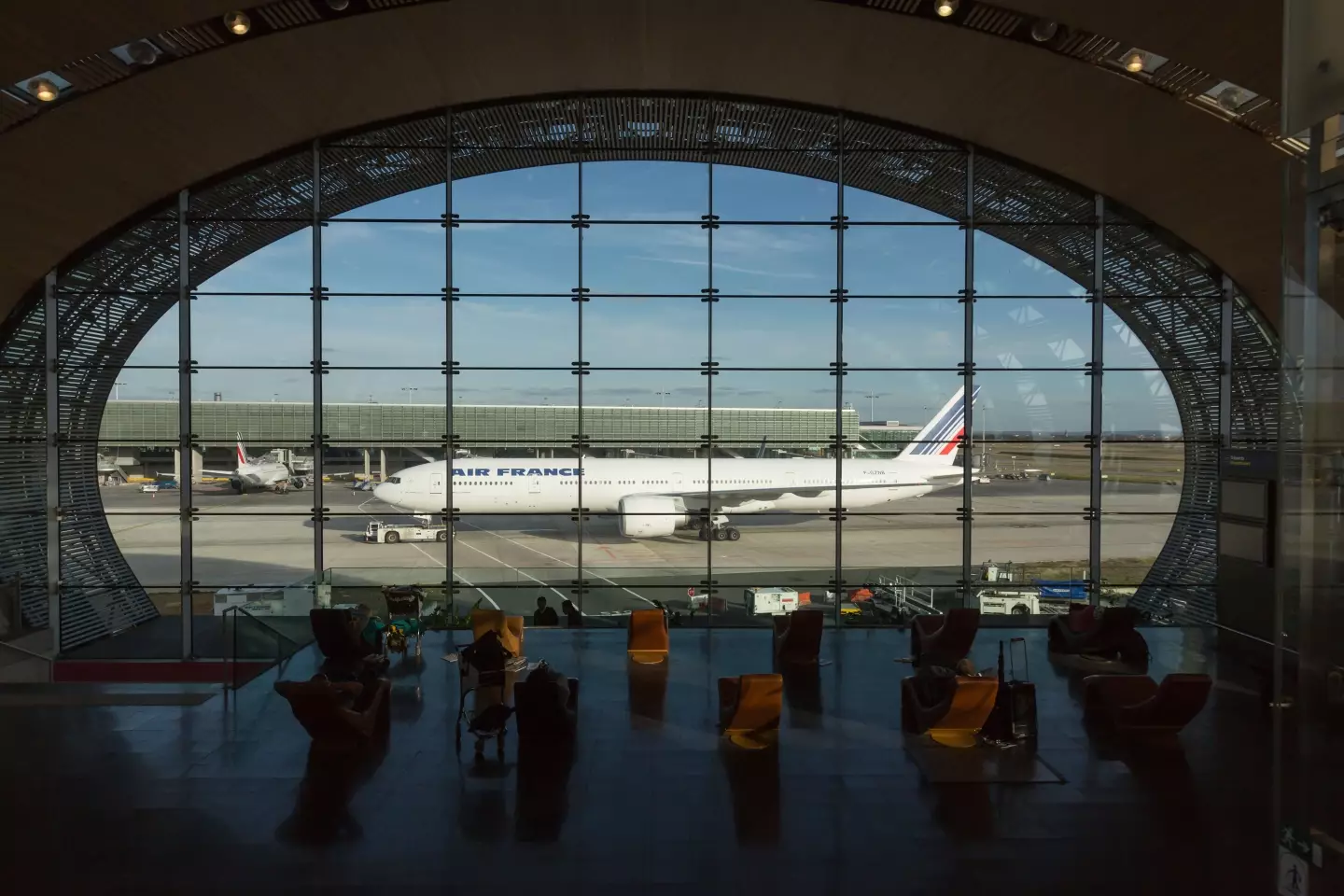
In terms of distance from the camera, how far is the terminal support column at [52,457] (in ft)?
32.5

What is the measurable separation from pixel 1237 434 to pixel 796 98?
692 cm

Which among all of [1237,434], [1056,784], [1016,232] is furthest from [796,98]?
[1056,784]

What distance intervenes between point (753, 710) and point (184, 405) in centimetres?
813

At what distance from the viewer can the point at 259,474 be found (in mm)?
9914

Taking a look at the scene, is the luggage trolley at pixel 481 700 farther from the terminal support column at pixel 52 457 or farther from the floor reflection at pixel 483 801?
the terminal support column at pixel 52 457

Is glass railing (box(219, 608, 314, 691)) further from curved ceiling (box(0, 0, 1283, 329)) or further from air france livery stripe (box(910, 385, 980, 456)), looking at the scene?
air france livery stripe (box(910, 385, 980, 456))

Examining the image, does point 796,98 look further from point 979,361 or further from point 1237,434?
point 1237,434

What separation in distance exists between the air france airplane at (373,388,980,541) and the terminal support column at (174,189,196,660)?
2.31 metres

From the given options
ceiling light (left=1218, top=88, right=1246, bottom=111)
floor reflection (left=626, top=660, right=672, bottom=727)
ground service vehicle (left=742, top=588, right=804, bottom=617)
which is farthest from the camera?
ground service vehicle (left=742, top=588, right=804, bottom=617)

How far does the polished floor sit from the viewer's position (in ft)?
13.5

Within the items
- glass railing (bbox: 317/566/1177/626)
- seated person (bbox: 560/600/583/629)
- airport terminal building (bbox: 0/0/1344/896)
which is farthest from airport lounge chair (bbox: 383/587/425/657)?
seated person (bbox: 560/600/583/629)

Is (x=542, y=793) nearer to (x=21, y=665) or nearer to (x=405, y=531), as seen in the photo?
(x=405, y=531)

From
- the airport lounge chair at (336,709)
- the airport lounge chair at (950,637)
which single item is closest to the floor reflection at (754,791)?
the airport lounge chair at (336,709)

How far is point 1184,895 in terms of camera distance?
3.97m
